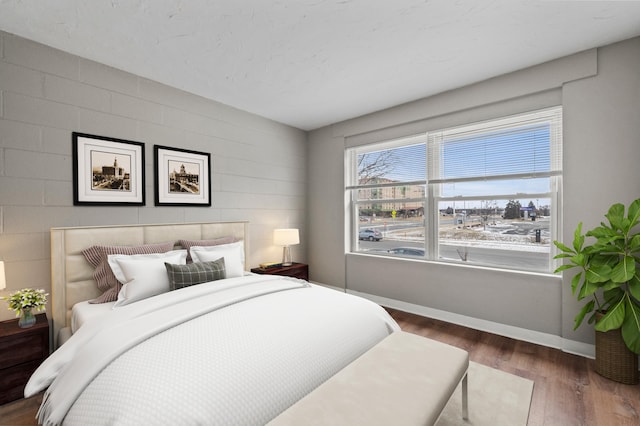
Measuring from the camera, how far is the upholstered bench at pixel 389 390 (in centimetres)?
115

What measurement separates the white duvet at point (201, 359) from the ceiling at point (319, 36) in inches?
77.6

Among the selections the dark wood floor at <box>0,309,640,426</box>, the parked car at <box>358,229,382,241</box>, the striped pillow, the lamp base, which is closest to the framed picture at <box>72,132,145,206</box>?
the striped pillow

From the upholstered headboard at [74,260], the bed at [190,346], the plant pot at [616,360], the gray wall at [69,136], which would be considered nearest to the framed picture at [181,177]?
the gray wall at [69,136]

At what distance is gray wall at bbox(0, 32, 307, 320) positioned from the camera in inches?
86.2

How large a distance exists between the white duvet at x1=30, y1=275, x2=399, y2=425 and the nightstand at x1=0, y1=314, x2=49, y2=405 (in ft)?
1.84

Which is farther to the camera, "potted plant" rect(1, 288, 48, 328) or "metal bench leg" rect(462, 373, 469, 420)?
"potted plant" rect(1, 288, 48, 328)

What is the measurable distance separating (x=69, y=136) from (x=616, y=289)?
4.59m

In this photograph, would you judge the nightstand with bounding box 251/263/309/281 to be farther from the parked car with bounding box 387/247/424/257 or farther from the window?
the parked car with bounding box 387/247/424/257

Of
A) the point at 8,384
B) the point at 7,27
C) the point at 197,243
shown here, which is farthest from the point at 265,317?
the point at 7,27

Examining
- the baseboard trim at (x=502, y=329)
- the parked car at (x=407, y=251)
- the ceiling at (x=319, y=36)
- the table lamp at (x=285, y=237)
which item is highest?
the ceiling at (x=319, y=36)

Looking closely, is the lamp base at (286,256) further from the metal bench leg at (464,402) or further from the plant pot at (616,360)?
the plant pot at (616,360)

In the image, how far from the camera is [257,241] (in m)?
3.99

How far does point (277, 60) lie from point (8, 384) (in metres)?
3.10

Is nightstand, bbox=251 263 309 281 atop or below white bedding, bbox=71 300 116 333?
below
